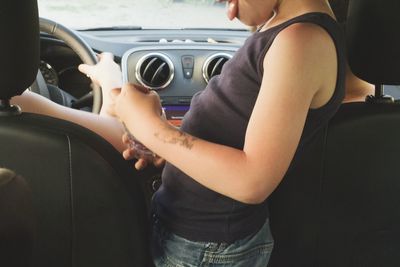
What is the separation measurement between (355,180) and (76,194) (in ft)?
2.01

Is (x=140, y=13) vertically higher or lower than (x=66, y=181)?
lower

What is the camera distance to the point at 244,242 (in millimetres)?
1377

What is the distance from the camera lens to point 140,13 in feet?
9.91

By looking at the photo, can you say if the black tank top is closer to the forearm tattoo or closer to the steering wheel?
the forearm tattoo

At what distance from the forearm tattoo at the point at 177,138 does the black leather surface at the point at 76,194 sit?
99mm

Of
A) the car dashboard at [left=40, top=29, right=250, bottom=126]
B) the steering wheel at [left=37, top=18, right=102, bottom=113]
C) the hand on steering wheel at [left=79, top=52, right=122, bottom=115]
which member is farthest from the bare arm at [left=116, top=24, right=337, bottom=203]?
the car dashboard at [left=40, top=29, right=250, bottom=126]

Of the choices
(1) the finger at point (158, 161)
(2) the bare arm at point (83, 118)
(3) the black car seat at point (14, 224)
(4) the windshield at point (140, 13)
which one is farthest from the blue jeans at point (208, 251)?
(4) the windshield at point (140, 13)

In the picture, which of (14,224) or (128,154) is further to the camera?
(128,154)

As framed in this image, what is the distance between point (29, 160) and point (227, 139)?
0.37 m

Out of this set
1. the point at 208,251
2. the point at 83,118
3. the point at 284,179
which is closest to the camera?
the point at 208,251

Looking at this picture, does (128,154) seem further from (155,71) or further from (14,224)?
(155,71)

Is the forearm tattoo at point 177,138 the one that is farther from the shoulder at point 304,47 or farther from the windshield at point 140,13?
the windshield at point 140,13

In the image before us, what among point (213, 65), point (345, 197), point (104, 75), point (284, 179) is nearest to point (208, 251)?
point (284, 179)

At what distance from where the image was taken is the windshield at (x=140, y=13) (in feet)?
9.70
